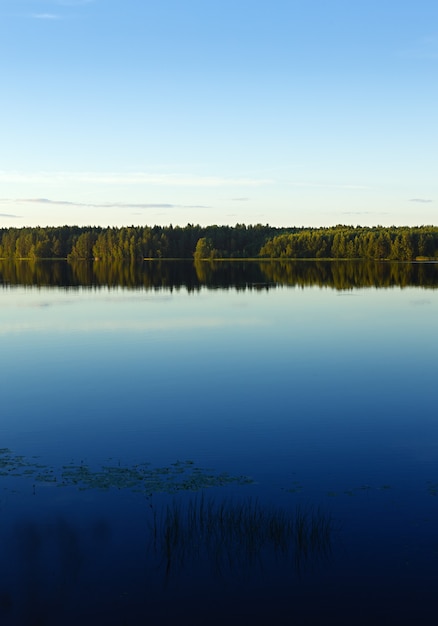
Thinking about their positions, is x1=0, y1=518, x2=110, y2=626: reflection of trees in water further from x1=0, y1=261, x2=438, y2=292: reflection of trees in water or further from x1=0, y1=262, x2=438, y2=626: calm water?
x1=0, y1=261, x2=438, y2=292: reflection of trees in water

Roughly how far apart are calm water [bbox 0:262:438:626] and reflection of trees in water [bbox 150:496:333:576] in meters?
0.04

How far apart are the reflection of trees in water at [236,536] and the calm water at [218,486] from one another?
0.04m

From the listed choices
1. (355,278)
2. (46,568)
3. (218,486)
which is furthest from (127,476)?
(355,278)

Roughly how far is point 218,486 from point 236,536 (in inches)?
117

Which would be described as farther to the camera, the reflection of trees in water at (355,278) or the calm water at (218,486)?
the reflection of trees in water at (355,278)

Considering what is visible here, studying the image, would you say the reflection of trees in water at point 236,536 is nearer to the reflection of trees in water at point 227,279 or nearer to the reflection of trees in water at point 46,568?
the reflection of trees in water at point 46,568

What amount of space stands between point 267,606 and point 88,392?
1844cm

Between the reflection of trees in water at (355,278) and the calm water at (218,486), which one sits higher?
the reflection of trees in water at (355,278)

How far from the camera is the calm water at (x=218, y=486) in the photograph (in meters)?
12.7

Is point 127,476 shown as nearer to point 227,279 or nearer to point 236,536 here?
point 236,536

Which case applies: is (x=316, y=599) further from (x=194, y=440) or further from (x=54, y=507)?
(x=194, y=440)

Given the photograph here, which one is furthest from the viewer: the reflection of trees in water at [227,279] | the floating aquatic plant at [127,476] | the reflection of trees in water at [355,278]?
the reflection of trees in water at [355,278]

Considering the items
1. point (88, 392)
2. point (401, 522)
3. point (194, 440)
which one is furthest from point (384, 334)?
point (401, 522)

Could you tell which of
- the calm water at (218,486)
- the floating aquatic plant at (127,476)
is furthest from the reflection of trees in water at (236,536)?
the floating aquatic plant at (127,476)
